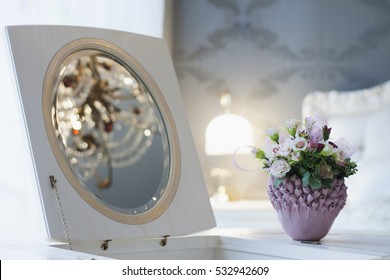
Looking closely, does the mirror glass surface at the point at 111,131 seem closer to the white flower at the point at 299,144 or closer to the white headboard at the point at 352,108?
the white flower at the point at 299,144

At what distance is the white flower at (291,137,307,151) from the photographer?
60.4 inches

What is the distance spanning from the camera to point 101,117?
158cm

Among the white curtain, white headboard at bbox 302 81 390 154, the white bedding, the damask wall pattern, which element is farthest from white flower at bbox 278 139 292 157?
the damask wall pattern

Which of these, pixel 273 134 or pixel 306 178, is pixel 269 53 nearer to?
pixel 273 134

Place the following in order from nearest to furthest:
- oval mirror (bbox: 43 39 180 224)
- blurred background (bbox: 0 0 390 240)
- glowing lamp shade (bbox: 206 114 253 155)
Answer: oval mirror (bbox: 43 39 180 224) → glowing lamp shade (bbox: 206 114 253 155) → blurred background (bbox: 0 0 390 240)

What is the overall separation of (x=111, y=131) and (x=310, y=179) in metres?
0.46

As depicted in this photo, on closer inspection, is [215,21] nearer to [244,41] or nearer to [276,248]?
[244,41]

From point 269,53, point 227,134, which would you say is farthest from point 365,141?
point 269,53

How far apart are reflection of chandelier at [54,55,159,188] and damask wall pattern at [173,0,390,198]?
9.93ft

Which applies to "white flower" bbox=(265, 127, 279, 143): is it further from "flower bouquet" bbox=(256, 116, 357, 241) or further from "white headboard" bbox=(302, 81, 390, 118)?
"white headboard" bbox=(302, 81, 390, 118)

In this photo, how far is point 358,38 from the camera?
454 centimetres
